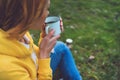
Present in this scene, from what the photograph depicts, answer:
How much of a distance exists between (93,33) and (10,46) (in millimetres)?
2371

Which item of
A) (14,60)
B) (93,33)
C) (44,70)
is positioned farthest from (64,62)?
(93,33)

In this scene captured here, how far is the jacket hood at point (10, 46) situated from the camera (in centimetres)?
218

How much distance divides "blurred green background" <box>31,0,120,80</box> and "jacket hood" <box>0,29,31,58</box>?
1632 millimetres

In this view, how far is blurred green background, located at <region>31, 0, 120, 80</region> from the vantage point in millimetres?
3895

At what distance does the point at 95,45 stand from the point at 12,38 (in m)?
2.12

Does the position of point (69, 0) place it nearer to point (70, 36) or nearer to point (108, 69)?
point (70, 36)

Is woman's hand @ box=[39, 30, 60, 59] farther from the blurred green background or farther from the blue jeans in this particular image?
the blurred green background

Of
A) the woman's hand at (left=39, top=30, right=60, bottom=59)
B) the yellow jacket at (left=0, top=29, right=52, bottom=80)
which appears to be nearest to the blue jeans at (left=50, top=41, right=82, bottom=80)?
the woman's hand at (left=39, top=30, right=60, bottom=59)

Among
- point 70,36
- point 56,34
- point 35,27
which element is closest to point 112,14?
point 70,36

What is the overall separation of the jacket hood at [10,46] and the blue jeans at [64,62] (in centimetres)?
70

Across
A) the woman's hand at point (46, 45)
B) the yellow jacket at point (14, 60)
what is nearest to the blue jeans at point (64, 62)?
the woman's hand at point (46, 45)

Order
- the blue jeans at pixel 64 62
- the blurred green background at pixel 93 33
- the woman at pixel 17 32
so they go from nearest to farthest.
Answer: the woman at pixel 17 32 < the blue jeans at pixel 64 62 < the blurred green background at pixel 93 33

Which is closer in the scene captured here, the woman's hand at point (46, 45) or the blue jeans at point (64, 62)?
the woman's hand at point (46, 45)

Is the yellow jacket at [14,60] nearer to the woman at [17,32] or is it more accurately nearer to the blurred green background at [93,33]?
the woman at [17,32]
